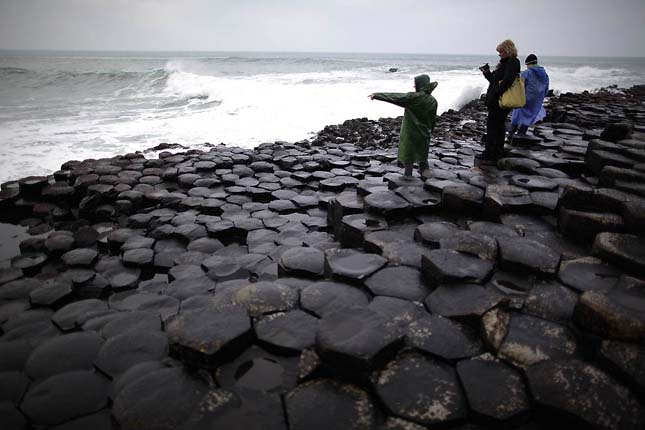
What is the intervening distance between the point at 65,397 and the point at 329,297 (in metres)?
1.66

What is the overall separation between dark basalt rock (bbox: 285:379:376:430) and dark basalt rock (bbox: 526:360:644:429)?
0.82m

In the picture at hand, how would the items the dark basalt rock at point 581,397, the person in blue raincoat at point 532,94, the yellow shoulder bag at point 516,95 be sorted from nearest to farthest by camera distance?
1. the dark basalt rock at point 581,397
2. the yellow shoulder bag at point 516,95
3. the person in blue raincoat at point 532,94

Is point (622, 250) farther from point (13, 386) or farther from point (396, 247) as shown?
point (13, 386)

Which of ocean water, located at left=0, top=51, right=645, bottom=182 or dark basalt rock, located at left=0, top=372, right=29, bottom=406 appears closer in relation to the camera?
Answer: dark basalt rock, located at left=0, top=372, right=29, bottom=406

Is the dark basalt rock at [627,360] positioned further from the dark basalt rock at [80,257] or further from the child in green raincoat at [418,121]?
the dark basalt rock at [80,257]

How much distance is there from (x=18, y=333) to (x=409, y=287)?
9.75 ft

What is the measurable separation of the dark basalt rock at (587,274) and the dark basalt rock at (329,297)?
Result: 1437 mm

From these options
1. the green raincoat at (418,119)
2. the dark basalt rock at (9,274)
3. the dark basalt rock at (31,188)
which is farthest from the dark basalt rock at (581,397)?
the dark basalt rock at (31,188)

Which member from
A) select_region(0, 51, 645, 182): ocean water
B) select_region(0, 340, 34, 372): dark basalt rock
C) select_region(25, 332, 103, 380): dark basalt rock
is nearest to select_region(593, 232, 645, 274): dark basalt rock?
select_region(25, 332, 103, 380): dark basalt rock

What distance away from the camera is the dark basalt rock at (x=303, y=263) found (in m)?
3.01

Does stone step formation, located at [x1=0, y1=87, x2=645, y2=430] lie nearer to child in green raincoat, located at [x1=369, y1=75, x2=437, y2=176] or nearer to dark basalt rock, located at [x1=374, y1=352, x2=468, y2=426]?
dark basalt rock, located at [x1=374, y1=352, x2=468, y2=426]

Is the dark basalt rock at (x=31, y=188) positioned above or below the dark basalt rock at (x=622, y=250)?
below

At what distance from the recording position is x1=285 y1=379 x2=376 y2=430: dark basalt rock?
1675 mm

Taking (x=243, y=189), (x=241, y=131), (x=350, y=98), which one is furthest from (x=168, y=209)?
(x=350, y=98)
